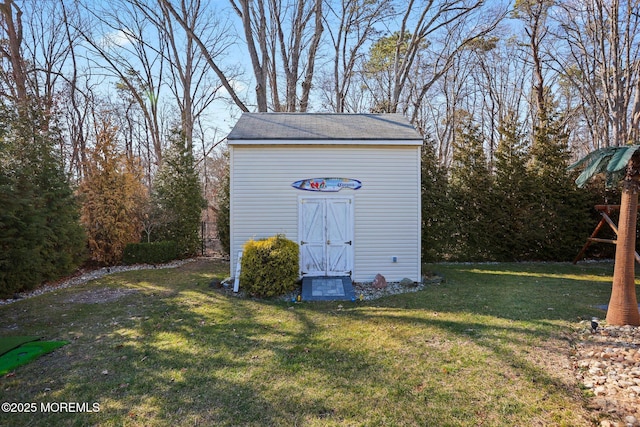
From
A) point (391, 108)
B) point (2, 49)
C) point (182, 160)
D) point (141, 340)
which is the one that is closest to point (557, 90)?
point (391, 108)

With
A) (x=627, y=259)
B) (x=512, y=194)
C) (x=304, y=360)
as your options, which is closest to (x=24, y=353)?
(x=304, y=360)

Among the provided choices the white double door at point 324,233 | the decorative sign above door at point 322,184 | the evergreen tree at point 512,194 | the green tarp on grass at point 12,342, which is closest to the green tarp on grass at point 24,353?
the green tarp on grass at point 12,342

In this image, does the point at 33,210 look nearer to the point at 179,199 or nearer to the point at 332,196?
the point at 179,199

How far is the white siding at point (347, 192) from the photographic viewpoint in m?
7.87

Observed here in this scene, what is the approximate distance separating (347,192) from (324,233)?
113 centimetres

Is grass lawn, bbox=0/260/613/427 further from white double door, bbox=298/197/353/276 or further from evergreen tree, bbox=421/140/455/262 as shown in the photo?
evergreen tree, bbox=421/140/455/262

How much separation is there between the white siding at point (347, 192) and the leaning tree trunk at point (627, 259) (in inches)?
150

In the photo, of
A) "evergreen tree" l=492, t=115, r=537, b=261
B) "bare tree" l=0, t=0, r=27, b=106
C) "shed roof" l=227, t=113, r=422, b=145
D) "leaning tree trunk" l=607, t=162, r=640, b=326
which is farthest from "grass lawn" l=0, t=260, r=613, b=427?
"bare tree" l=0, t=0, r=27, b=106

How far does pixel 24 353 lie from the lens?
4.05m

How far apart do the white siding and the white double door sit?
0.17 m

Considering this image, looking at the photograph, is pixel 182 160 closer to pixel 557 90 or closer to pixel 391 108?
pixel 391 108

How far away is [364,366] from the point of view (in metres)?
3.75

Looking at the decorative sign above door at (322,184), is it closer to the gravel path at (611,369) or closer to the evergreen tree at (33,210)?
the gravel path at (611,369)

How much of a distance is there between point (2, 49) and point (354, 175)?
49.6ft
